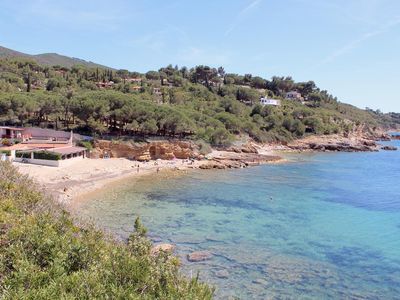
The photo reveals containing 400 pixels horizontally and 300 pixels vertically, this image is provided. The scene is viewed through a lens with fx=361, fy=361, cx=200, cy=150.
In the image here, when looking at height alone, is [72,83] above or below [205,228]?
above

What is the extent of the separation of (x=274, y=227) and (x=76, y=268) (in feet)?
66.1

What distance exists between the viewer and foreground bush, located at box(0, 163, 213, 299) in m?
9.35

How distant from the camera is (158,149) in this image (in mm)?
59125

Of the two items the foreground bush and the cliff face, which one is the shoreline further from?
the foreground bush

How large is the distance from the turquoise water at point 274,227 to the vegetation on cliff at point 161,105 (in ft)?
58.7

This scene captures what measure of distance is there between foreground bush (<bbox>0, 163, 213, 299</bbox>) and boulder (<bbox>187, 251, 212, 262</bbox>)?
27.5 feet

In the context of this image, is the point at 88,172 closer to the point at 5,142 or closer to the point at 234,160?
the point at 5,142

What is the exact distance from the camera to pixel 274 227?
1144 inches

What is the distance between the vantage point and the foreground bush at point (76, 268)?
9.35m

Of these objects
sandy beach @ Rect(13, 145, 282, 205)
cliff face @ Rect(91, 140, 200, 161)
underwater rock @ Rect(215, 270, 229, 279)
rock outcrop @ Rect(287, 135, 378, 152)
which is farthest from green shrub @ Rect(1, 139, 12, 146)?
rock outcrop @ Rect(287, 135, 378, 152)

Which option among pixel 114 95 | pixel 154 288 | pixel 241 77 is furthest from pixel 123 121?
pixel 241 77

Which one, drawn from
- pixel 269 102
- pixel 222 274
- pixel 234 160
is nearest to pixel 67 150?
pixel 234 160

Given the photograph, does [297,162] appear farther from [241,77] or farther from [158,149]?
[241,77]

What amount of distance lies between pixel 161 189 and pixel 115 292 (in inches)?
1243
